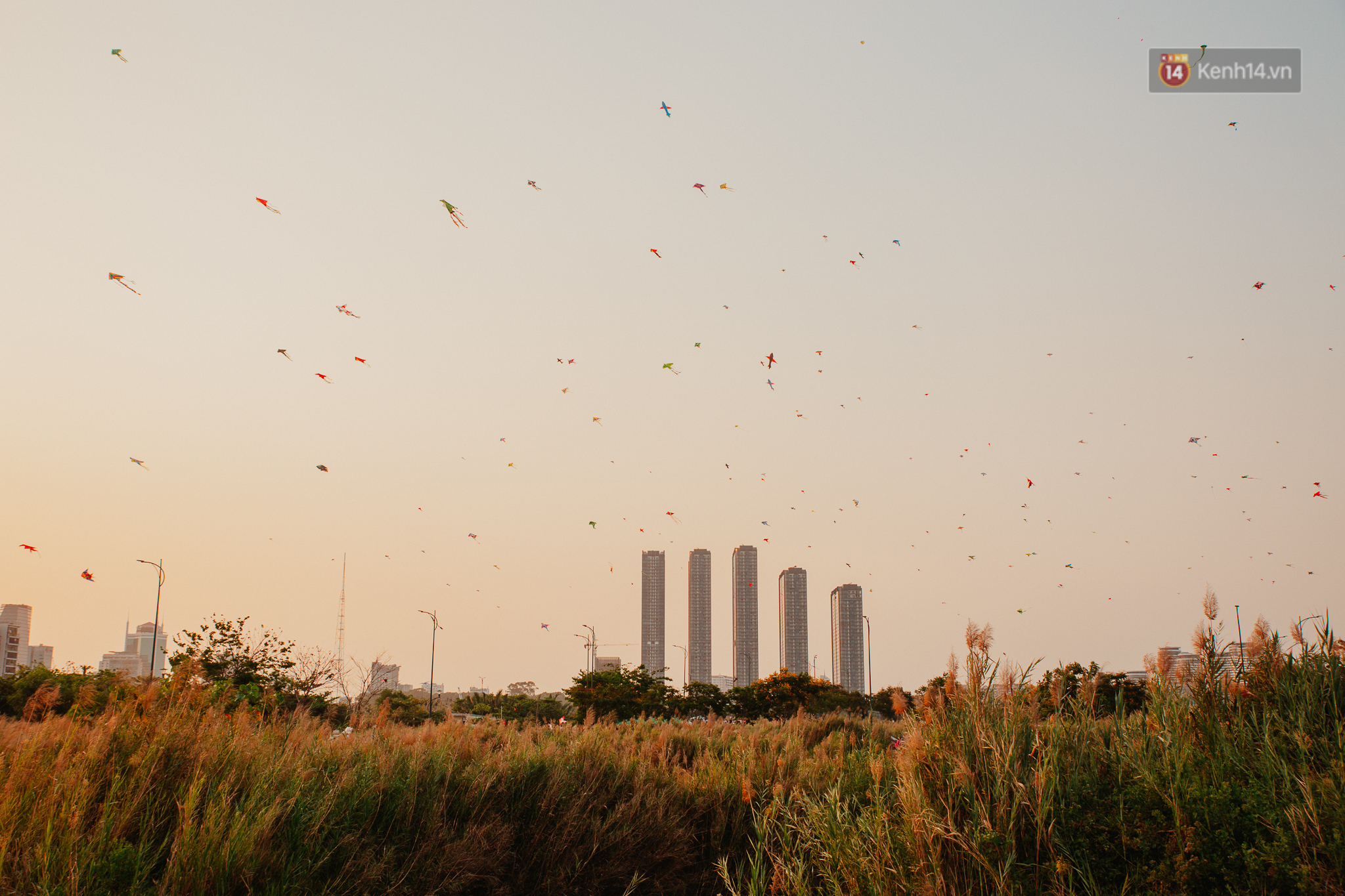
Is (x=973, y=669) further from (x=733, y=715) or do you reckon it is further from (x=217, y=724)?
(x=733, y=715)

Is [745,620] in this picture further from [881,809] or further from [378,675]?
[881,809]

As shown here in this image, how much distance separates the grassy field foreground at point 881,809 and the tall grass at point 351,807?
1.1 inches

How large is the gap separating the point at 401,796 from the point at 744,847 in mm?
4794

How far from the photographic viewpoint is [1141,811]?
226 inches

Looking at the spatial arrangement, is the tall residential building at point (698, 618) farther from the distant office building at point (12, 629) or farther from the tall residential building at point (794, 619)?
the distant office building at point (12, 629)

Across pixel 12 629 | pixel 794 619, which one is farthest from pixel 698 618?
pixel 12 629

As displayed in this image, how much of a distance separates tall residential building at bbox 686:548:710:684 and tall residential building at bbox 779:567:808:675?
25.8 metres

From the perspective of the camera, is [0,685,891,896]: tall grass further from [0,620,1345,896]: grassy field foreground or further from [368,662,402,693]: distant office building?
[368,662,402,693]: distant office building

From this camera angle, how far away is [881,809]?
6668 millimetres

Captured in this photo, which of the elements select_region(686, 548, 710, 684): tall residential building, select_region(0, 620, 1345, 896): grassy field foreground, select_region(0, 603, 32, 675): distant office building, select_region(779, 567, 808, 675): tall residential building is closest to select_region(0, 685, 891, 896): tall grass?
select_region(0, 620, 1345, 896): grassy field foreground

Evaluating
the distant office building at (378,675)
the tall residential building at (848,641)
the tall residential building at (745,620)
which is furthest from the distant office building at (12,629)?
the tall residential building at (745,620)

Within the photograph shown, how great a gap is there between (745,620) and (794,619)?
28.3 m

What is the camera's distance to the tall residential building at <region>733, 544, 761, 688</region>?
190 meters

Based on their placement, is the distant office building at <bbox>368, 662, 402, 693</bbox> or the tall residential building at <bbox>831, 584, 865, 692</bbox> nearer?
the distant office building at <bbox>368, 662, 402, 693</bbox>
